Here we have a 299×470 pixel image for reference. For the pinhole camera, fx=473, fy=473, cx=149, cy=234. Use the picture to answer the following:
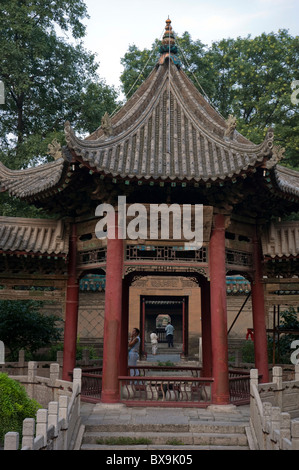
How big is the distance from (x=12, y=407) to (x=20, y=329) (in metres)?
8.68

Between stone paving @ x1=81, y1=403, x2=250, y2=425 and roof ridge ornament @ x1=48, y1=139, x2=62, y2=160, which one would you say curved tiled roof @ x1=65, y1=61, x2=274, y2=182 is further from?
stone paving @ x1=81, y1=403, x2=250, y2=425

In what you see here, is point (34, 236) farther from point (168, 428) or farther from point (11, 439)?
point (11, 439)

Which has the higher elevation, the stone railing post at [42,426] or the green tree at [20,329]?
the green tree at [20,329]

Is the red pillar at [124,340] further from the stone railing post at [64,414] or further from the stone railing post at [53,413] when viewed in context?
the stone railing post at [53,413]

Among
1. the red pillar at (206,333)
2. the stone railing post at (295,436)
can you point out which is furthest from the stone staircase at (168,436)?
the red pillar at (206,333)

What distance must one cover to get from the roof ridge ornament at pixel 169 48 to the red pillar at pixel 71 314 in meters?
6.06

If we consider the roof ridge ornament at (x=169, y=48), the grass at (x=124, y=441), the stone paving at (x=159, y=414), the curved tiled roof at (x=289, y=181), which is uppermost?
the roof ridge ornament at (x=169, y=48)

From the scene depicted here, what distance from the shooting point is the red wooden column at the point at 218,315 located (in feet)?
32.5

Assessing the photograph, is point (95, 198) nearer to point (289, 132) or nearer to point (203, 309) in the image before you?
point (203, 309)

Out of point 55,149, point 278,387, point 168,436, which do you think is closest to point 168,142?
point 55,149

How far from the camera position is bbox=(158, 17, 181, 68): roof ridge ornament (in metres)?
14.2

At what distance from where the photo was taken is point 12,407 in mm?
7914
